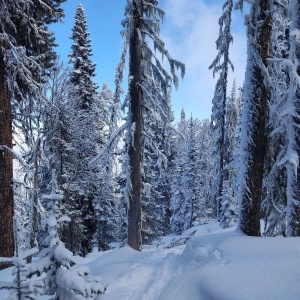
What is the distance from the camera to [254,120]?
6.25m

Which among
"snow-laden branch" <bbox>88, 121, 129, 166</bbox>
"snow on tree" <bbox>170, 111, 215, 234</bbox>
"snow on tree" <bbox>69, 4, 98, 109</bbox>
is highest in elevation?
"snow on tree" <bbox>69, 4, 98, 109</bbox>

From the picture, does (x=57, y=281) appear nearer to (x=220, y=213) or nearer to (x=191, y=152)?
(x=220, y=213)

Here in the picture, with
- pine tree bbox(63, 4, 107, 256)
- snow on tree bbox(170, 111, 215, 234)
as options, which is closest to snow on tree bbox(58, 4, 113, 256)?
pine tree bbox(63, 4, 107, 256)

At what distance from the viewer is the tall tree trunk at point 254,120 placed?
617 centimetres

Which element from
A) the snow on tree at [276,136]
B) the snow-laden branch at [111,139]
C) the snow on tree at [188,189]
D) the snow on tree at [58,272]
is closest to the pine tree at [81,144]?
the snow-laden branch at [111,139]

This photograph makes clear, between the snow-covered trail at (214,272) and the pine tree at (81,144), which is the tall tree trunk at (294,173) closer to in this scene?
the snow-covered trail at (214,272)

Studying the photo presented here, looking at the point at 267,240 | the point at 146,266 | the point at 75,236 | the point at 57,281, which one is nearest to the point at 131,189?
the point at 146,266

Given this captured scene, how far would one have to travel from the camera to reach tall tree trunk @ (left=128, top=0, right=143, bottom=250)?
925 cm

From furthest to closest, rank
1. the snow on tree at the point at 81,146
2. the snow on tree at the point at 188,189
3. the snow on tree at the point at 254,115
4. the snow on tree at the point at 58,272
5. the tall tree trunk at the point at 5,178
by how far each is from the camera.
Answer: the snow on tree at the point at 188,189
the snow on tree at the point at 81,146
the tall tree trunk at the point at 5,178
the snow on tree at the point at 254,115
the snow on tree at the point at 58,272

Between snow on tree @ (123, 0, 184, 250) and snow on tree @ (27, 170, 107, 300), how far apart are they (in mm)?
5544

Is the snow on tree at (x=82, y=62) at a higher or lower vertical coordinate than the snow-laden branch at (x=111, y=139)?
higher

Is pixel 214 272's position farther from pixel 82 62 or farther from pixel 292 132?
pixel 82 62

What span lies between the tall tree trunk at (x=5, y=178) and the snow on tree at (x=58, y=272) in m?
3.97

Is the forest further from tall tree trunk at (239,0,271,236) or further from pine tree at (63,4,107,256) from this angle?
pine tree at (63,4,107,256)
